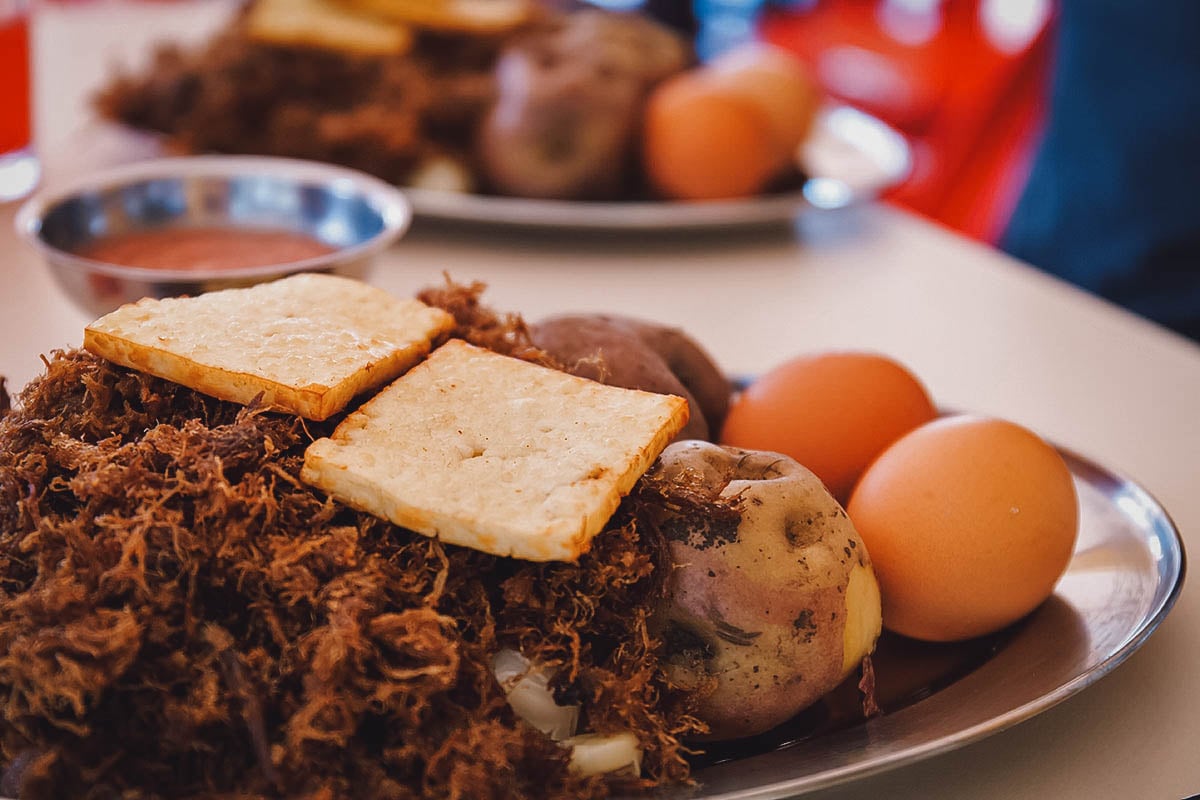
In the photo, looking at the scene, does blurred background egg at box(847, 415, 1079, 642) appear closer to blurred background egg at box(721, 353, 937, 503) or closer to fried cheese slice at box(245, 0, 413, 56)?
blurred background egg at box(721, 353, 937, 503)

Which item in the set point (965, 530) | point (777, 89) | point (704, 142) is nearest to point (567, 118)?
point (704, 142)

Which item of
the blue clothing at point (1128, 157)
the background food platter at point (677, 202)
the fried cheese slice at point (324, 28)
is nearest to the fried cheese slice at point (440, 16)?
the fried cheese slice at point (324, 28)

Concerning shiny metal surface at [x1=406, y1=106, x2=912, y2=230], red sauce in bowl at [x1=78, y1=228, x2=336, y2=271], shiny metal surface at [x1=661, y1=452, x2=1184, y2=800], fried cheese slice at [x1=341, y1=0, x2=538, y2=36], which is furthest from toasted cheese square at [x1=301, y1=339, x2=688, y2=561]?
fried cheese slice at [x1=341, y1=0, x2=538, y2=36]

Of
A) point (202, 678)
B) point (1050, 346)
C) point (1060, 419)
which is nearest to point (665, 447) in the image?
point (202, 678)

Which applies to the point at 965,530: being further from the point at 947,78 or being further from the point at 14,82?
the point at 947,78

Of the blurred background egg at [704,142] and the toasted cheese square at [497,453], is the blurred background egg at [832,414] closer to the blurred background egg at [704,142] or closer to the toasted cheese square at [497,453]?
the toasted cheese square at [497,453]
